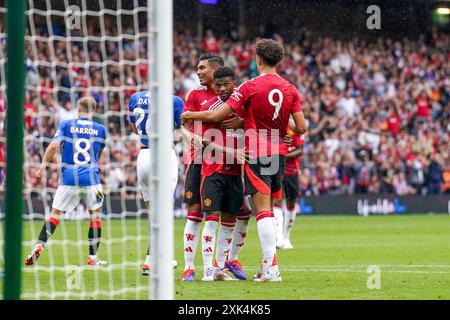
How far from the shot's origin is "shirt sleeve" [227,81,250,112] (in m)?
9.35

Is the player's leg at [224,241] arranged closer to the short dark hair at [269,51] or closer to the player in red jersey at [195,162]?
the player in red jersey at [195,162]

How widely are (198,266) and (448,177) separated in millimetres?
18826

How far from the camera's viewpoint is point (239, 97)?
9.39m

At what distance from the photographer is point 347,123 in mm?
30219

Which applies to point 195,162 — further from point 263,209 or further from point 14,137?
point 14,137

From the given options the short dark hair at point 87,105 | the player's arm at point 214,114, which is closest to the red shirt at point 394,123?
the short dark hair at point 87,105

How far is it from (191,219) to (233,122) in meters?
1.14

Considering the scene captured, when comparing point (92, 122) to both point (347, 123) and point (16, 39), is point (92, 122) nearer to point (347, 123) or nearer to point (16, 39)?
point (16, 39)

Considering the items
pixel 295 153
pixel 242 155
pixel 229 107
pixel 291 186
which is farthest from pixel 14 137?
pixel 291 186

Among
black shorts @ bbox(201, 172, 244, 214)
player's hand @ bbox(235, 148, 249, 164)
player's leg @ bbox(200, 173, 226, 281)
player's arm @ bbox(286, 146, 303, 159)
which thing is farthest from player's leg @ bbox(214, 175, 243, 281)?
player's arm @ bbox(286, 146, 303, 159)

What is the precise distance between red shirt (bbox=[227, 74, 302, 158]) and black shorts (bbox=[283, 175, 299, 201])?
6.06 m

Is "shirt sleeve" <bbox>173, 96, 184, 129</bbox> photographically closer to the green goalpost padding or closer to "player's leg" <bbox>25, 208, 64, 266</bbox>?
"player's leg" <bbox>25, 208, 64, 266</bbox>
